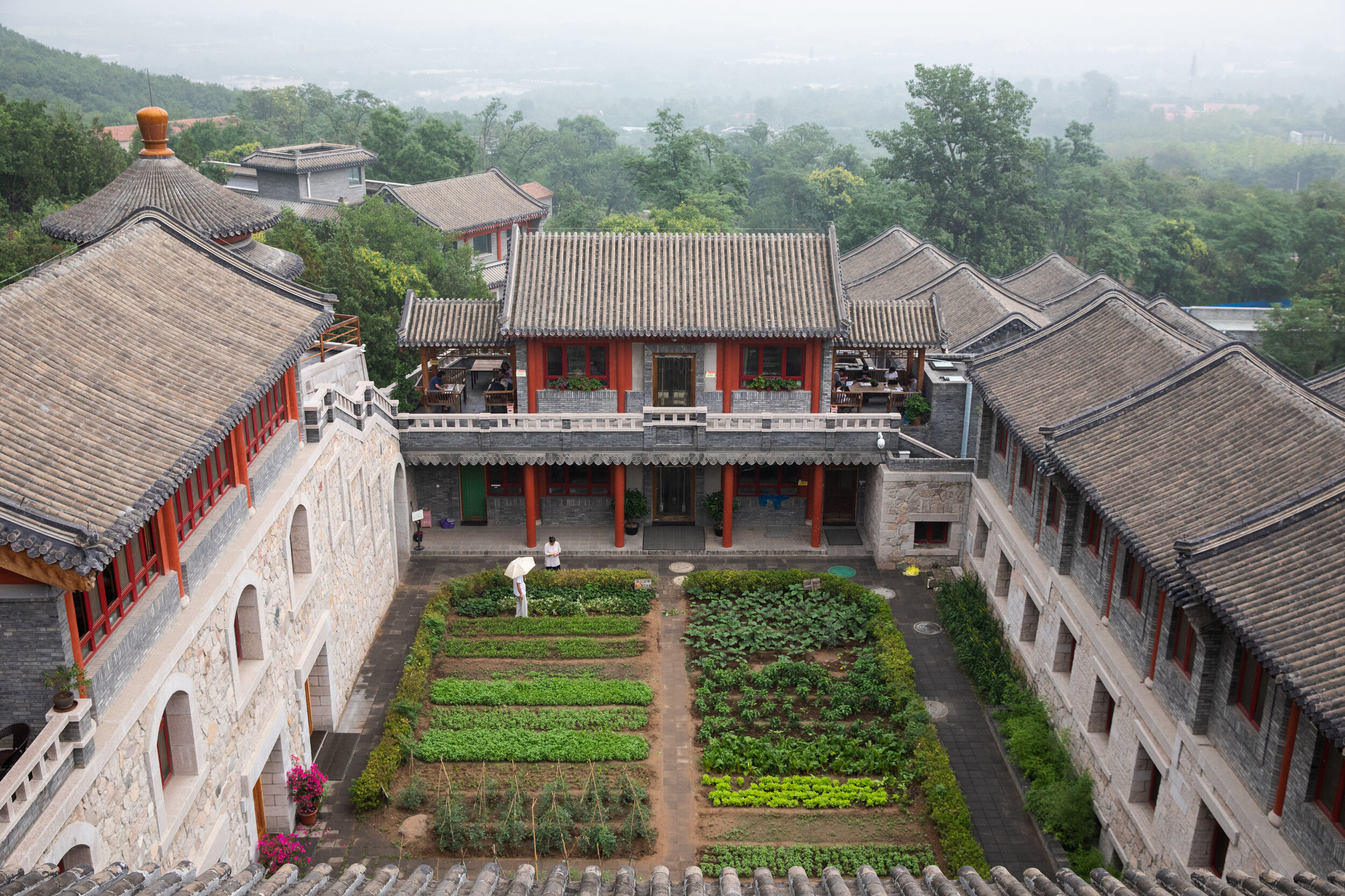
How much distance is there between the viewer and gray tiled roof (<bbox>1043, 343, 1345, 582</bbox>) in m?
18.3

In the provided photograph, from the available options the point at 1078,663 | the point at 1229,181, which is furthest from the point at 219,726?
the point at 1229,181

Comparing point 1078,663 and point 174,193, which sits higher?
point 174,193

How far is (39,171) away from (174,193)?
82.1ft

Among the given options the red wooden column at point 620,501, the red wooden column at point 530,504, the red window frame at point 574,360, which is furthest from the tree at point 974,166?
the red wooden column at point 530,504

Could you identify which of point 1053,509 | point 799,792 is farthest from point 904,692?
point 1053,509

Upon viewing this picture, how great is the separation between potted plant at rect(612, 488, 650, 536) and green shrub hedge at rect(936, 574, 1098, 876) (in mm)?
9321

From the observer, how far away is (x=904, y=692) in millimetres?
24969

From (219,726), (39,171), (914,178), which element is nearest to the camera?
(219,726)

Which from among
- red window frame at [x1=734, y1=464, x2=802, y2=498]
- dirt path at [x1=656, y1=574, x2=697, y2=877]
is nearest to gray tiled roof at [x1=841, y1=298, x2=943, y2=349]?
red window frame at [x1=734, y1=464, x2=802, y2=498]

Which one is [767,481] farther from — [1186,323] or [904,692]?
[1186,323]

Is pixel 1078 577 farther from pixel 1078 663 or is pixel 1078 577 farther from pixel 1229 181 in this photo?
pixel 1229 181

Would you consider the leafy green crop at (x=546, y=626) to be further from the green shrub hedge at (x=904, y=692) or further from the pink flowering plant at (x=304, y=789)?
the pink flowering plant at (x=304, y=789)

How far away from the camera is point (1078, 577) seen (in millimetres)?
23453

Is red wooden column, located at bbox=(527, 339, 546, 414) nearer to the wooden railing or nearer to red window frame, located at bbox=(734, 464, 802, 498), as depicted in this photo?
→ the wooden railing
